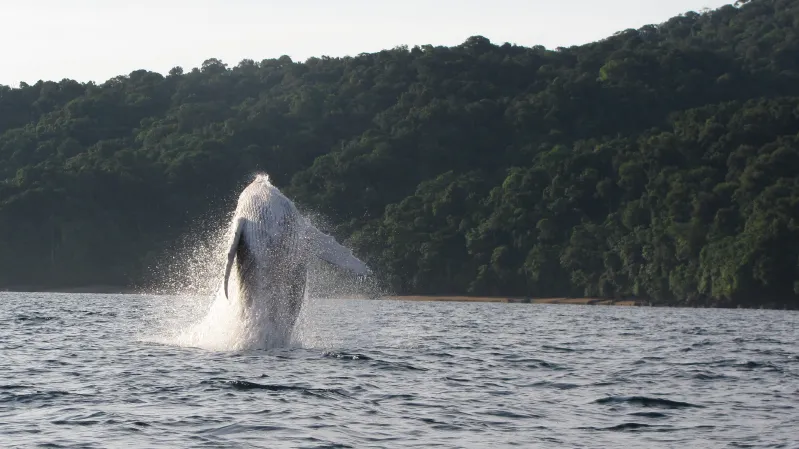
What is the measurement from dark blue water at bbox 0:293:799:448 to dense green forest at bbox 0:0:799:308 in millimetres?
67994

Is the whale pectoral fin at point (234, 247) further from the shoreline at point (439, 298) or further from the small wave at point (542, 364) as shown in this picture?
the shoreline at point (439, 298)

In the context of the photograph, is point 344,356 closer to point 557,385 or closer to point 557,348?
point 557,385

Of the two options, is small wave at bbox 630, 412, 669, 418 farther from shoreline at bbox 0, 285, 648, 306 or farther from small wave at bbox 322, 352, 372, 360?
shoreline at bbox 0, 285, 648, 306

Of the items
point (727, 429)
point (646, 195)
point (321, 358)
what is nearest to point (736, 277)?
point (646, 195)

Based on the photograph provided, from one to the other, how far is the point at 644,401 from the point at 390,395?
13.7 feet

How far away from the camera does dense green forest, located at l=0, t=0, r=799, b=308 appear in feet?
345

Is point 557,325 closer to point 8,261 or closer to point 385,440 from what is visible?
point 385,440

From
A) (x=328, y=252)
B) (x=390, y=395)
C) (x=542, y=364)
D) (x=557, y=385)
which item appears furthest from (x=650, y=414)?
(x=328, y=252)

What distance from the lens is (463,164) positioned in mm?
147250

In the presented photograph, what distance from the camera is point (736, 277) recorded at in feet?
308

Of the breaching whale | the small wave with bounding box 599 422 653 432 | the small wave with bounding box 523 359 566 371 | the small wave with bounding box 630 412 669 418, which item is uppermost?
the breaching whale

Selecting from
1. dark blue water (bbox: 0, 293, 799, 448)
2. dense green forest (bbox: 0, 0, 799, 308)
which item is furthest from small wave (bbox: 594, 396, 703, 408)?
dense green forest (bbox: 0, 0, 799, 308)

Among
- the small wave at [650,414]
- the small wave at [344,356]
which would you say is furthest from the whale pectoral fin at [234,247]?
the small wave at [650,414]

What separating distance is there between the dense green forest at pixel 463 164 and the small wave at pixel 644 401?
74.5 meters
